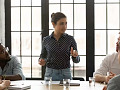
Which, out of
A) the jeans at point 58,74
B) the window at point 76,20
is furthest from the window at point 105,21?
the jeans at point 58,74

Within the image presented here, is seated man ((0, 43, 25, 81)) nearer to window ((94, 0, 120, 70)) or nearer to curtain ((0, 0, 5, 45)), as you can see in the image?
curtain ((0, 0, 5, 45))

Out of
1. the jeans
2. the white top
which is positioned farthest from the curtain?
the white top

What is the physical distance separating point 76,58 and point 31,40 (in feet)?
4.86

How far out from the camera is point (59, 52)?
13.1ft

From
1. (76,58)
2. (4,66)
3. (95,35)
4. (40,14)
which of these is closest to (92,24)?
(95,35)

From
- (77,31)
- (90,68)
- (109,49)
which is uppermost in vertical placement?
(77,31)

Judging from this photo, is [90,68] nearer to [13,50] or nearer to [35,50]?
[35,50]

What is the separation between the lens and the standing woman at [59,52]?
12.8ft

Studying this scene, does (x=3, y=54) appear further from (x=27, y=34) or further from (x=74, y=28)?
(x=74, y=28)

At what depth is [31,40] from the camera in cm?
525

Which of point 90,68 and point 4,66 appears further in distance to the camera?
point 90,68

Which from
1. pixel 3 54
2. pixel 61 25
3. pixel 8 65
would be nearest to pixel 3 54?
pixel 3 54

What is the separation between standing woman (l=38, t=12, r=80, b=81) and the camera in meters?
3.91

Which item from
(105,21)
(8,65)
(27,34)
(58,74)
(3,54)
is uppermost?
(105,21)
